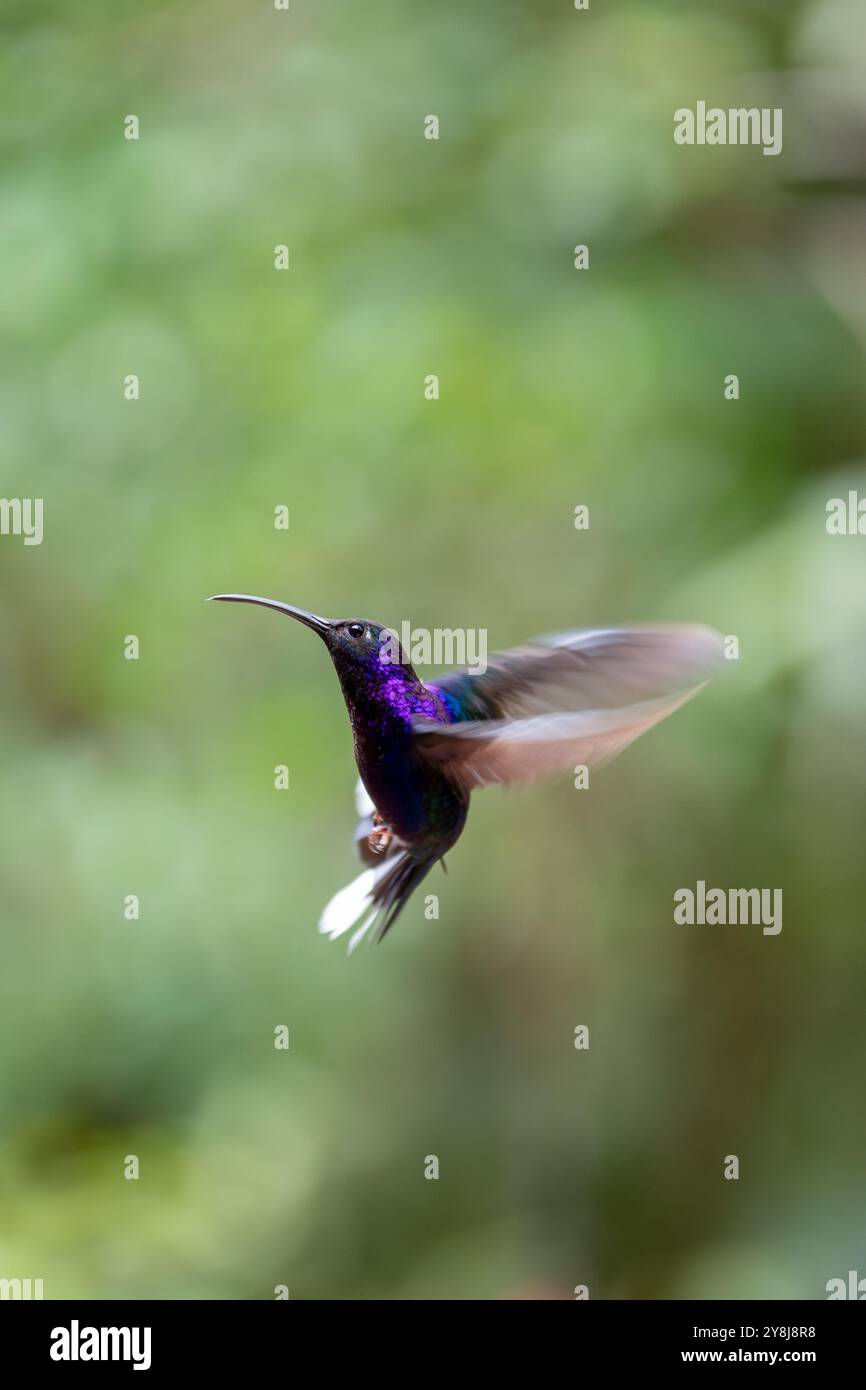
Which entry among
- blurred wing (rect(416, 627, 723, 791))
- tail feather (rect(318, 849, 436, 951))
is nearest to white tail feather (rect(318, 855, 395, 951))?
tail feather (rect(318, 849, 436, 951))

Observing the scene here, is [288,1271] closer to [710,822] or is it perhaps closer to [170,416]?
[710,822]

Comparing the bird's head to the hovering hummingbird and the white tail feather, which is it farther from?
the white tail feather

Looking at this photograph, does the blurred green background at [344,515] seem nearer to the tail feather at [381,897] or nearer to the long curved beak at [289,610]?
the tail feather at [381,897]

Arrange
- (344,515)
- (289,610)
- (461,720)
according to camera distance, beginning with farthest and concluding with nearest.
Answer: (344,515) < (461,720) < (289,610)

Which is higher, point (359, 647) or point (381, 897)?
point (359, 647)

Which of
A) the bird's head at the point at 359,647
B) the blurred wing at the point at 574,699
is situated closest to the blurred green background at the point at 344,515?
the blurred wing at the point at 574,699

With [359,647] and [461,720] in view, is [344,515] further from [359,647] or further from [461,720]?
[359,647]

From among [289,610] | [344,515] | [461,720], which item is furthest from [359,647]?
[344,515]
